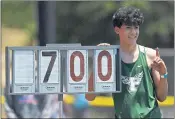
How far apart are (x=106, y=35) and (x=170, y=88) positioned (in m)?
8.72

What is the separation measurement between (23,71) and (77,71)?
0.47 metres

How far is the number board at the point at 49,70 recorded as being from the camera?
539cm

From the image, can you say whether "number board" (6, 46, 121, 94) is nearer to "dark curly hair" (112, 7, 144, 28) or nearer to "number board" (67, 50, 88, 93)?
"number board" (67, 50, 88, 93)

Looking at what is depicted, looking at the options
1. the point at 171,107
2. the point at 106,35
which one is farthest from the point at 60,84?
the point at 106,35

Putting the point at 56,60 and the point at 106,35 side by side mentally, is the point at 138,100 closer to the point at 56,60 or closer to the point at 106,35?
the point at 56,60

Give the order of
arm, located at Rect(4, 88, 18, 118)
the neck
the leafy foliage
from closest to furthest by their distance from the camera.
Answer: the neck → arm, located at Rect(4, 88, 18, 118) → the leafy foliage

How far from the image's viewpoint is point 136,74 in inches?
214

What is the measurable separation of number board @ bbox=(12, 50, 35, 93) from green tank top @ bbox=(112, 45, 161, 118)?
81 centimetres

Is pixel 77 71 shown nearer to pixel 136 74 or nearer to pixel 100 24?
pixel 136 74

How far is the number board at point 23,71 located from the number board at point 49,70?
72 millimetres

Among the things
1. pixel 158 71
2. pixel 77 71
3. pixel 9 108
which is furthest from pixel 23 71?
pixel 9 108

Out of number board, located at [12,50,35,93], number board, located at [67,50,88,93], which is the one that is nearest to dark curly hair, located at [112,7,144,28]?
number board, located at [67,50,88,93]

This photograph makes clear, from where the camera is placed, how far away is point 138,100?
546 cm

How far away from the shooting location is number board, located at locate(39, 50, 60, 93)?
17.7 feet
